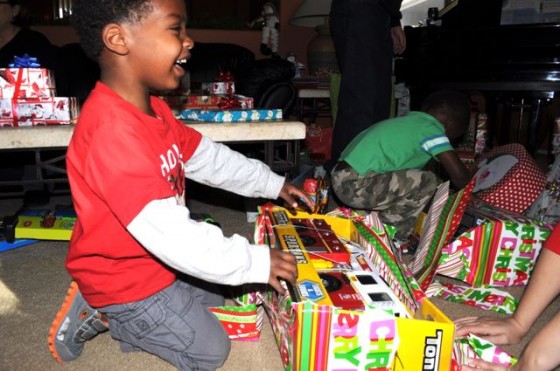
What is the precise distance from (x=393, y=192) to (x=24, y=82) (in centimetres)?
131

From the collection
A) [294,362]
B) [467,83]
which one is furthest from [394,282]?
[467,83]

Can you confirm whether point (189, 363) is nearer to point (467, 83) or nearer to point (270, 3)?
point (467, 83)

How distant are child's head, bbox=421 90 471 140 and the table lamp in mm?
2059

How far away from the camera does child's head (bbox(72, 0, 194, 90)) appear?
790mm

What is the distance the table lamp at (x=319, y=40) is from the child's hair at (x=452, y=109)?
6.76 feet

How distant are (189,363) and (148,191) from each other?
1.33 ft

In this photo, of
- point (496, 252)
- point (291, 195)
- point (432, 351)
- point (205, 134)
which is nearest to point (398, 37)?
point (205, 134)

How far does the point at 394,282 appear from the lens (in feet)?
3.03

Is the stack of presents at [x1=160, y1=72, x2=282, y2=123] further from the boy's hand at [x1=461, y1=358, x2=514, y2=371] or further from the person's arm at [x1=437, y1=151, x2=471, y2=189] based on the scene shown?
the boy's hand at [x1=461, y1=358, x2=514, y2=371]

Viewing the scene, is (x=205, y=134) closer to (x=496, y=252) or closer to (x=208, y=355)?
(x=208, y=355)

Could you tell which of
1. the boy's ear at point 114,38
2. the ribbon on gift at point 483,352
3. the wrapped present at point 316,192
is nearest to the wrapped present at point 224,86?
the wrapped present at point 316,192

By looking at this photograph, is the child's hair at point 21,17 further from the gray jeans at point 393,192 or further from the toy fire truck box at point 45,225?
the gray jeans at point 393,192

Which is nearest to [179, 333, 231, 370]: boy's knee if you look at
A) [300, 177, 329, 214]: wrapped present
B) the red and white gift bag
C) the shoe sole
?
the shoe sole

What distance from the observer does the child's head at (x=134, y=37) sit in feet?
2.59
